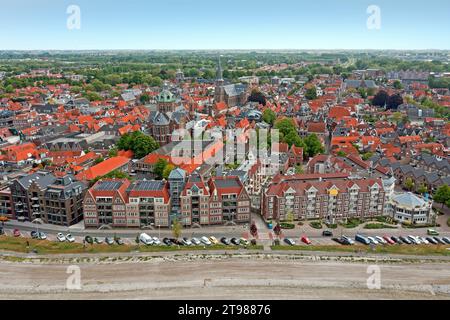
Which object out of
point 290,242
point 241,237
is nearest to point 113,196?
point 241,237

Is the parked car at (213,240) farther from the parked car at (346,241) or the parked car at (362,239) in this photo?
the parked car at (362,239)

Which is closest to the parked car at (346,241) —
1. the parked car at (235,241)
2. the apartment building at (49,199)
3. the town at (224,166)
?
the town at (224,166)

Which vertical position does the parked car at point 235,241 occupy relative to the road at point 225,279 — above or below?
above

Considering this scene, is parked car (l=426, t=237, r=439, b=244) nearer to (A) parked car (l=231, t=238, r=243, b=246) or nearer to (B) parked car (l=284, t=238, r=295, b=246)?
(B) parked car (l=284, t=238, r=295, b=246)
